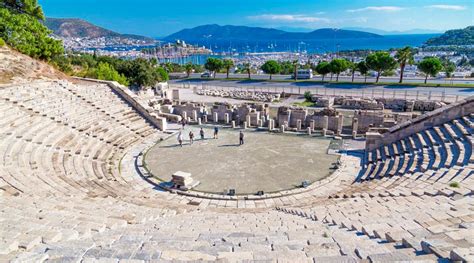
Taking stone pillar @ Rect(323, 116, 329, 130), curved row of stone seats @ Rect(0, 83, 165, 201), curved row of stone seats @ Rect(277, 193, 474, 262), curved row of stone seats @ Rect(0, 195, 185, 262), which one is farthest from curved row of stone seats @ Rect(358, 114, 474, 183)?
curved row of stone seats @ Rect(0, 83, 165, 201)

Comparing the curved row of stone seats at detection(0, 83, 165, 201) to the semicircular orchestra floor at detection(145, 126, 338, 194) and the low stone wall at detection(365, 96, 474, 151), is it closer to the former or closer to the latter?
the semicircular orchestra floor at detection(145, 126, 338, 194)

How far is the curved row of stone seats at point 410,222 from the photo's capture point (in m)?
6.52

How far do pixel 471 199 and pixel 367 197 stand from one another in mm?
4045

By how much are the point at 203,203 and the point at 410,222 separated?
1023 cm

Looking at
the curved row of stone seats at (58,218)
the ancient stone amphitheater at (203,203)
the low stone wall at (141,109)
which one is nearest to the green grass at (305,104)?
the ancient stone amphitheater at (203,203)

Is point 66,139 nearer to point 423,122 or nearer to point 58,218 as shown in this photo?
point 58,218

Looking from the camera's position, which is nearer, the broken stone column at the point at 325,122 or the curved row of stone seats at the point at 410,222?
the curved row of stone seats at the point at 410,222

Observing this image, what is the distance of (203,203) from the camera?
54.7ft

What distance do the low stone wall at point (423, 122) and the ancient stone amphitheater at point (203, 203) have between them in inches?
2.6

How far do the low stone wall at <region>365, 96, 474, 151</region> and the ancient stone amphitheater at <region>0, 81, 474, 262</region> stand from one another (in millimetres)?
67

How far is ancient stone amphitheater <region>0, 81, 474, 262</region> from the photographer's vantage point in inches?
280

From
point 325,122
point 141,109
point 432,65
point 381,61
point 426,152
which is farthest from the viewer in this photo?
point 381,61

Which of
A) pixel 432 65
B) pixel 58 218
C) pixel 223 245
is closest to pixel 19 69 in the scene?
pixel 58 218

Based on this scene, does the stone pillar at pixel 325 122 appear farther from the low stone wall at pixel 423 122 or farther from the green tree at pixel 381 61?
the green tree at pixel 381 61
